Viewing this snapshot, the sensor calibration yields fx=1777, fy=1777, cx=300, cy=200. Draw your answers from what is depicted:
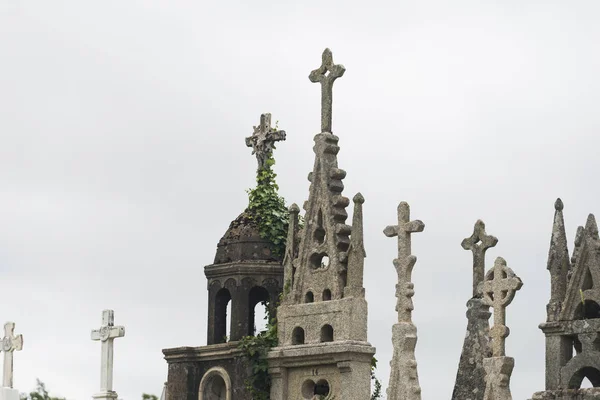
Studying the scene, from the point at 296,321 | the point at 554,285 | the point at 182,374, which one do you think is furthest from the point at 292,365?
the point at 554,285

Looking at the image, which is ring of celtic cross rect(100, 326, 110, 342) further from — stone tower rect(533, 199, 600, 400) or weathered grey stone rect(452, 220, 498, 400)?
stone tower rect(533, 199, 600, 400)

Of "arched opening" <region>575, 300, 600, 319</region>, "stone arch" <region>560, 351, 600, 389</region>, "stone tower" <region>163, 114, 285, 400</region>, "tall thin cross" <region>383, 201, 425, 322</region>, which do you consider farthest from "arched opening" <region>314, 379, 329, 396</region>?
"arched opening" <region>575, 300, 600, 319</region>

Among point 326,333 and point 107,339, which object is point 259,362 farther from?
point 107,339

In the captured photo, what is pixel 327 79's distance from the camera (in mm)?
35656

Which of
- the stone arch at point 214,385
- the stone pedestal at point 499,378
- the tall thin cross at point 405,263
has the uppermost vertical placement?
the tall thin cross at point 405,263

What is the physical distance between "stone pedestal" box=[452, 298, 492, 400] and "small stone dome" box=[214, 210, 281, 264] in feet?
20.3

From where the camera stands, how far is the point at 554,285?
1313 inches

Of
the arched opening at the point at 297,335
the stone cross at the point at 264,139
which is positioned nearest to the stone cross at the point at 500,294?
the arched opening at the point at 297,335

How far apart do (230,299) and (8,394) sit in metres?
5.02

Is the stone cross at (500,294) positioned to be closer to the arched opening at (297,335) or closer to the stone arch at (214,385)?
the arched opening at (297,335)

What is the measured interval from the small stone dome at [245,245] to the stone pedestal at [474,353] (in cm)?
620

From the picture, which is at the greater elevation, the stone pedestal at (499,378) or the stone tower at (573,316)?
the stone tower at (573,316)

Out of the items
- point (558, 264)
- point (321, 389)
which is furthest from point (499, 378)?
point (321, 389)

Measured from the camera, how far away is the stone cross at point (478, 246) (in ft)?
106
